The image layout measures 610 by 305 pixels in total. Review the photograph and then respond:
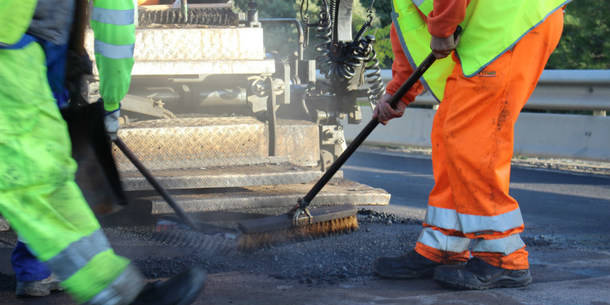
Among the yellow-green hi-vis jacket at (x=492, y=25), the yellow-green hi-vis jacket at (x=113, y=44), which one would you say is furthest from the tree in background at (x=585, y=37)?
the yellow-green hi-vis jacket at (x=113, y=44)

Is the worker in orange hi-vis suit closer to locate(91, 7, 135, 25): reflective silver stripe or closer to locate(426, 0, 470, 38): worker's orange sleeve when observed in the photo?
locate(426, 0, 470, 38): worker's orange sleeve

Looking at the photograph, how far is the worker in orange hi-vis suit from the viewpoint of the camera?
114 inches

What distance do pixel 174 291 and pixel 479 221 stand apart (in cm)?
133

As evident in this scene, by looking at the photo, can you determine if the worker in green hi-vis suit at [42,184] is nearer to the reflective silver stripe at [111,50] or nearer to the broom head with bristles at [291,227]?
the reflective silver stripe at [111,50]

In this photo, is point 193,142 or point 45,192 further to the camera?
point 193,142

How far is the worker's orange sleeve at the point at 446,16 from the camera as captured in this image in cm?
285

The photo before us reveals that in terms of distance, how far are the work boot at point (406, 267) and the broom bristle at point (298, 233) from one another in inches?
26.3

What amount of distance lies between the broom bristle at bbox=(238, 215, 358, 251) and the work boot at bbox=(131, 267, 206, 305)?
4.10 ft

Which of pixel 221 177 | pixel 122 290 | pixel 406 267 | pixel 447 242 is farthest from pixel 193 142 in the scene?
pixel 122 290

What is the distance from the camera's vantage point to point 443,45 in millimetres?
2928

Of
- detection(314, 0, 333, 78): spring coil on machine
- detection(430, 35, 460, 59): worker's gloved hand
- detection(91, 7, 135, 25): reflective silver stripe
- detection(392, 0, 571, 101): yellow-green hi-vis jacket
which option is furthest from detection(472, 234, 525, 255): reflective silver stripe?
detection(314, 0, 333, 78): spring coil on machine

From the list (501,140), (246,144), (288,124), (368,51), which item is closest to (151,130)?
(246,144)

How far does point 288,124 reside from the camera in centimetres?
456

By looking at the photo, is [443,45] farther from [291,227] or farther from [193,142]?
[193,142]
